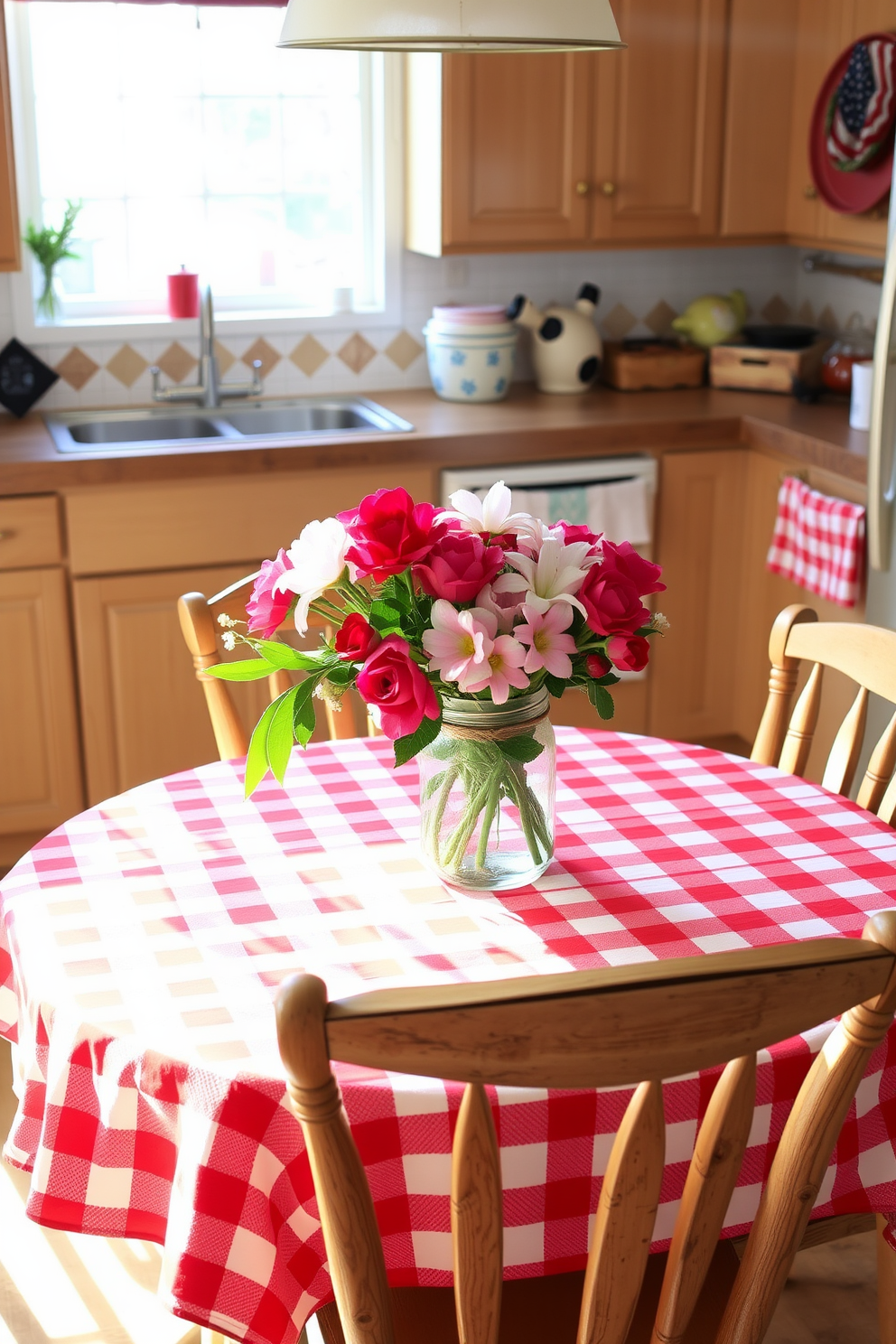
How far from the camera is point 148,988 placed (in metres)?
1.39

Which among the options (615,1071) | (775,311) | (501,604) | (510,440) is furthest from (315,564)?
(775,311)

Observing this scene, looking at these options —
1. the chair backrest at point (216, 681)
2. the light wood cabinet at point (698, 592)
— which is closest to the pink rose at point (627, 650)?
the chair backrest at point (216, 681)

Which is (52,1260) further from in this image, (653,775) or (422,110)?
(422,110)

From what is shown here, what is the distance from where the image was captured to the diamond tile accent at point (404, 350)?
3.88 meters

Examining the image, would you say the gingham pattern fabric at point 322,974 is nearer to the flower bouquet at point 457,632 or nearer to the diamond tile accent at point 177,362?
the flower bouquet at point 457,632

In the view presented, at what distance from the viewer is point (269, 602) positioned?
1471mm

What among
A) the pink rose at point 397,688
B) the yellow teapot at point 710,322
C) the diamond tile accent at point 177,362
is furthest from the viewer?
the yellow teapot at point 710,322

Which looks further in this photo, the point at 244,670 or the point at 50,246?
the point at 50,246

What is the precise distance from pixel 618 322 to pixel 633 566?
8.95ft

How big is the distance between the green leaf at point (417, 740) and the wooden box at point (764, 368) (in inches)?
101

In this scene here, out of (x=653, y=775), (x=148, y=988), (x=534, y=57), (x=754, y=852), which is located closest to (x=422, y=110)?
(x=534, y=57)

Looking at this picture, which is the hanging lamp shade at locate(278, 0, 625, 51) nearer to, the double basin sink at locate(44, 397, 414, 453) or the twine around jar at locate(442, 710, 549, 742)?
the twine around jar at locate(442, 710, 549, 742)

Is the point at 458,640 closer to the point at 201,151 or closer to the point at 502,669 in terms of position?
the point at 502,669

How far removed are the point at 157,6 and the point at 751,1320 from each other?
333 cm
